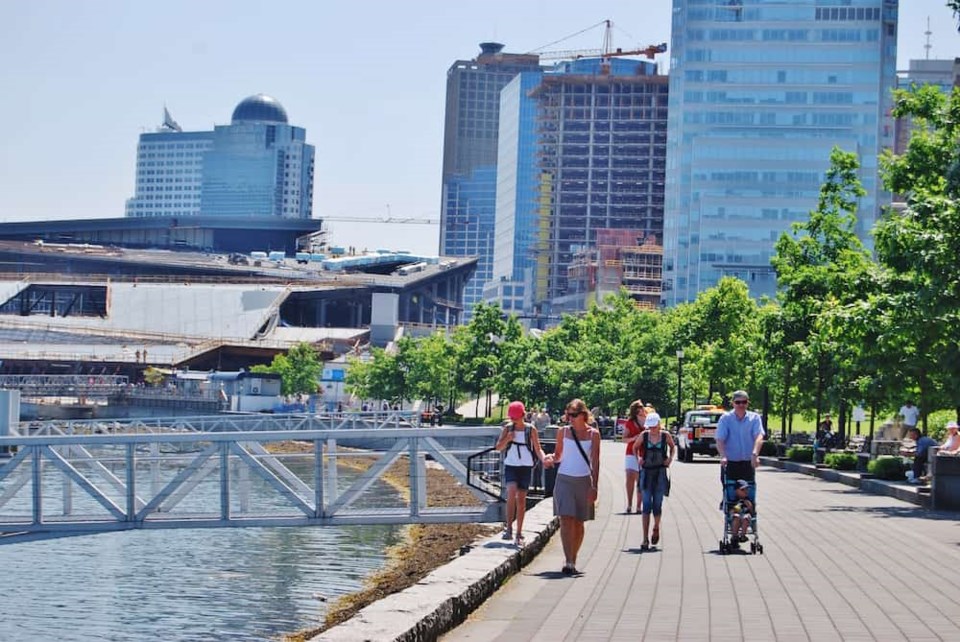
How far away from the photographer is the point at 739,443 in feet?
63.4

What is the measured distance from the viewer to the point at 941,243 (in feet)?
98.9

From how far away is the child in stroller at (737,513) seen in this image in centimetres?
1922

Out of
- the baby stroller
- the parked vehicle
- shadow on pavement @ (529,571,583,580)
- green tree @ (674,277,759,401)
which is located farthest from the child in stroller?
green tree @ (674,277,759,401)

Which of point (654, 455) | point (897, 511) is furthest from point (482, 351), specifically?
point (654, 455)

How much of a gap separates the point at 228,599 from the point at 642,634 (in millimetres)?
14905

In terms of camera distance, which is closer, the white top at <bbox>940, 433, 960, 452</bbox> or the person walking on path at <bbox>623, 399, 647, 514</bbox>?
the person walking on path at <bbox>623, 399, 647, 514</bbox>

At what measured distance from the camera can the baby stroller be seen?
1922 centimetres

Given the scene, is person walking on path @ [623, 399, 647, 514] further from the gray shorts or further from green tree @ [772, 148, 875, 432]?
green tree @ [772, 148, 875, 432]

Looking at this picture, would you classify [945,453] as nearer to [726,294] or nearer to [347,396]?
[726,294]

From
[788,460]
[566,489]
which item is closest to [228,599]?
[566,489]

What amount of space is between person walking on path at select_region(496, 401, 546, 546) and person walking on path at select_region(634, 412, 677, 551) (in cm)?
165

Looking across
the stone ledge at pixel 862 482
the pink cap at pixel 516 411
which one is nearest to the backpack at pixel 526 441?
the pink cap at pixel 516 411

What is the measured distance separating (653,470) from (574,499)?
4048 mm

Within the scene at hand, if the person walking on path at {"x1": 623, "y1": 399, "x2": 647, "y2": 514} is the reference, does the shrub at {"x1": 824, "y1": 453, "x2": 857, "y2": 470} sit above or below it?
below
